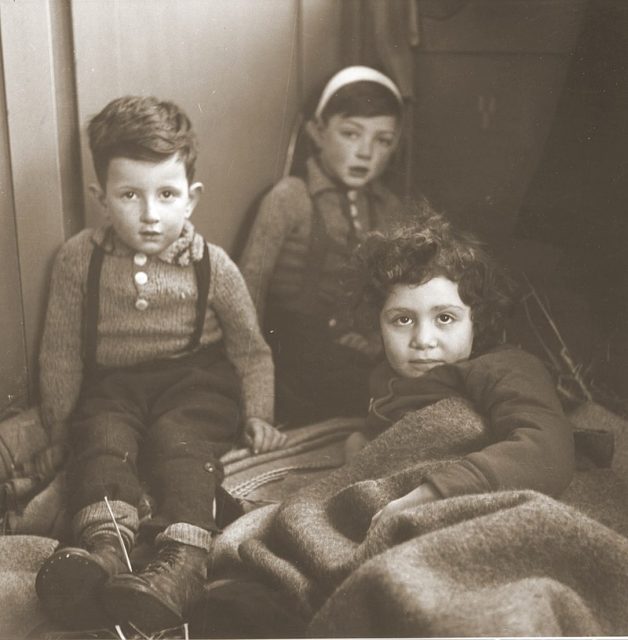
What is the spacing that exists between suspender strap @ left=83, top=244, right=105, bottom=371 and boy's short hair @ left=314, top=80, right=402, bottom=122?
0.37 metres

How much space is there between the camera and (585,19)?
3.78 ft

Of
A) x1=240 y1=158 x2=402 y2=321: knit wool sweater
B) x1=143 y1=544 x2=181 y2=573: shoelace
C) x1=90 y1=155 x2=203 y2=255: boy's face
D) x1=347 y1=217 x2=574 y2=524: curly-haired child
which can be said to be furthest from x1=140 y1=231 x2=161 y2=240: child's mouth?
x1=143 y1=544 x2=181 y2=573: shoelace

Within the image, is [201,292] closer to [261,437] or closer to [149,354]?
[149,354]

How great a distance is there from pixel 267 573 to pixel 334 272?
1.50 ft

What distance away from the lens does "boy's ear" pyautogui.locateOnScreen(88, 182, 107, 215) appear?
1.13 meters

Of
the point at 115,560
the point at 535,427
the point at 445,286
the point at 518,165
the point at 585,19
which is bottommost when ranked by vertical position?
the point at 115,560

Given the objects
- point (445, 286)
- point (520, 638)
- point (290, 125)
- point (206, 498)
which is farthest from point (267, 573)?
point (290, 125)

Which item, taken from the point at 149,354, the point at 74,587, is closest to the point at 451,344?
the point at 149,354

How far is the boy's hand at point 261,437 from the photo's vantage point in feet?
3.95

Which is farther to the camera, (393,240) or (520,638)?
(393,240)

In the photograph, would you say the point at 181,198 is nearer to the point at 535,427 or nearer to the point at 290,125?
the point at 290,125

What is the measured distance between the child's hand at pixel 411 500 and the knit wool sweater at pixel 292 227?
1.25 feet

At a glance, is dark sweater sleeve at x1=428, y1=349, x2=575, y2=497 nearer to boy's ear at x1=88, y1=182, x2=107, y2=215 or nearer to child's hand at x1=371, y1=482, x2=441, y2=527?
child's hand at x1=371, y1=482, x2=441, y2=527

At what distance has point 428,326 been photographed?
109cm
